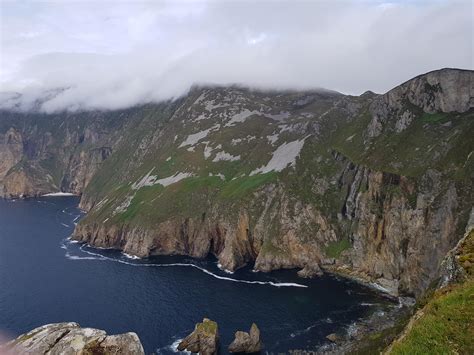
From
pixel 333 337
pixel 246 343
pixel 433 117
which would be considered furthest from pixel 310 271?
pixel 433 117

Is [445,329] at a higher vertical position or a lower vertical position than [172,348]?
higher

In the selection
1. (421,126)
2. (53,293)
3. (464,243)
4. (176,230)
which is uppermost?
(421,126)

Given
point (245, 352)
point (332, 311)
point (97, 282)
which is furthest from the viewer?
point (97, 282)

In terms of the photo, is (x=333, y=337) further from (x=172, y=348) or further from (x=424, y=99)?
(x=424, y=99)

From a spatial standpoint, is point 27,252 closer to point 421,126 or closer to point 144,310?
point 144,310

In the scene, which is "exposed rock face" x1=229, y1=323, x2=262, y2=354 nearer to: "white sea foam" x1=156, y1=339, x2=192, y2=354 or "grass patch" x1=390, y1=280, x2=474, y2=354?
"white sea foam" x1=156, y1=339, x2=192, y2=354

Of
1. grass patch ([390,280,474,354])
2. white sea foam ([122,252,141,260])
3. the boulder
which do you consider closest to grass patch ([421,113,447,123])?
the boulder

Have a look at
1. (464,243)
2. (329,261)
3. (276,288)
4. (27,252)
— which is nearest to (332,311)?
(276,288)
